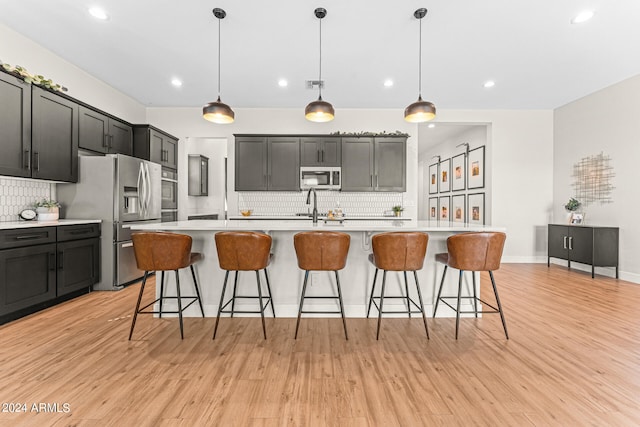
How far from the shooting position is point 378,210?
620 cm

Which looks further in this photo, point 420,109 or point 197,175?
point 197,175

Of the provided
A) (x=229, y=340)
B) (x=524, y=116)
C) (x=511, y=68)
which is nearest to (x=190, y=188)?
(x=229, y=340)

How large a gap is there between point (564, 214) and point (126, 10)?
7675mm

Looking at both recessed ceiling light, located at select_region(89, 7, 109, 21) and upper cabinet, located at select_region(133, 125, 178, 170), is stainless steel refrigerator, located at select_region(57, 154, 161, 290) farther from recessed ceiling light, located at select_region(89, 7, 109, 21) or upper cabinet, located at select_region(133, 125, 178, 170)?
recessed ceiling light, located at select_region(89, 7, 109, 21)

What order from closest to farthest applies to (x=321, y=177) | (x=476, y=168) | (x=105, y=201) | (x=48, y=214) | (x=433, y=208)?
(x=48, y=214) → (x=105, y=201) → (x=321, y=177) → (x=476, y=168) → (x=433, y=208)

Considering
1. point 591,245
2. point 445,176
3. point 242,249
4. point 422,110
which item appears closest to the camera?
point 242,249

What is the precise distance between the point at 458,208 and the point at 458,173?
0.90m

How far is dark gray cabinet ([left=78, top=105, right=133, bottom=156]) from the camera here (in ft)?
13.5

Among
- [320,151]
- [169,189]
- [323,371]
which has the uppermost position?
[320,151]

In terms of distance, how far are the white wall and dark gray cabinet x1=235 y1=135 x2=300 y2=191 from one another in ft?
17.3

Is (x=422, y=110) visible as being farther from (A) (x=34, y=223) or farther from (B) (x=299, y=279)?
(A) (x=34, y=223)

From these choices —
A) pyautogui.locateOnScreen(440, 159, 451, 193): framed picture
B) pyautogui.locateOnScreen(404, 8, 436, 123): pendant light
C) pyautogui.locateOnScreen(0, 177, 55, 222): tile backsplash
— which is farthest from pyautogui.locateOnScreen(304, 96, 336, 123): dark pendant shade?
pyautogui.locateOnScreen(440, 159, 451, 193): framed picture

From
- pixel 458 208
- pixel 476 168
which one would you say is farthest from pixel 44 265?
pixel 458 208

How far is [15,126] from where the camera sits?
319 cm
